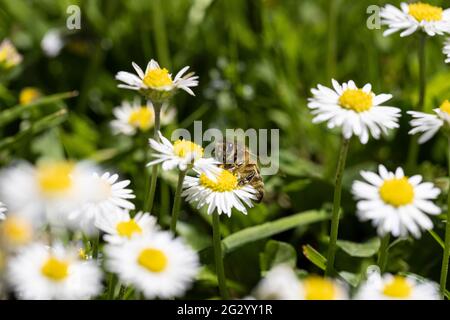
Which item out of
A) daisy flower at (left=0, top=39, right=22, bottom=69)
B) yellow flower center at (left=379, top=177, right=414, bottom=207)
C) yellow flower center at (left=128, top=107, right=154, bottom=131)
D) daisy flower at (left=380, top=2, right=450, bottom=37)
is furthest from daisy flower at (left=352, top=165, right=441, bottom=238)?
daisy flower at (left=0, top=39, right=22, bottom=69)

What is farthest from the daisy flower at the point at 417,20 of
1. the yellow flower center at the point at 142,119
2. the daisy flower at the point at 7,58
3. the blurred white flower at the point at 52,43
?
the blurred white flower at the point at 52,43

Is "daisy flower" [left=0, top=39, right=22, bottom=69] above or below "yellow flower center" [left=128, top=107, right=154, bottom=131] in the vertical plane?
above

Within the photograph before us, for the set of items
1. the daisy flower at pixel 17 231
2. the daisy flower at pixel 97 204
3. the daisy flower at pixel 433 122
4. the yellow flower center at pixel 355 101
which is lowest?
the daisy flower at pixel 17 231

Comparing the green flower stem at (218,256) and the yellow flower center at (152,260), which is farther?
the green flower stem at (218,256)

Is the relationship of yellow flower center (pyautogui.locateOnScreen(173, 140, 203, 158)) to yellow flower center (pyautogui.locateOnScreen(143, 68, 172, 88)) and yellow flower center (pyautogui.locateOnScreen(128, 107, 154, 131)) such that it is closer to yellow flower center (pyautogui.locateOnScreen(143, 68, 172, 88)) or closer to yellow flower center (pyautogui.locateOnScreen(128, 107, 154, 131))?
yellow flower center (pyautogui.locateOnScreen(143, 68, 172, 88))

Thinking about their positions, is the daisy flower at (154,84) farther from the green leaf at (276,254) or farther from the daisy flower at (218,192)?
the green leaf at (276,254)

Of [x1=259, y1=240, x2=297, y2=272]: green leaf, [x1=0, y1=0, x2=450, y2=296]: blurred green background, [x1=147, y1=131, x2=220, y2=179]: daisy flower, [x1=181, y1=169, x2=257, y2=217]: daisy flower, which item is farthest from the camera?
[x1=0, y1=0, x2=450, y2=296]: blurred green background
